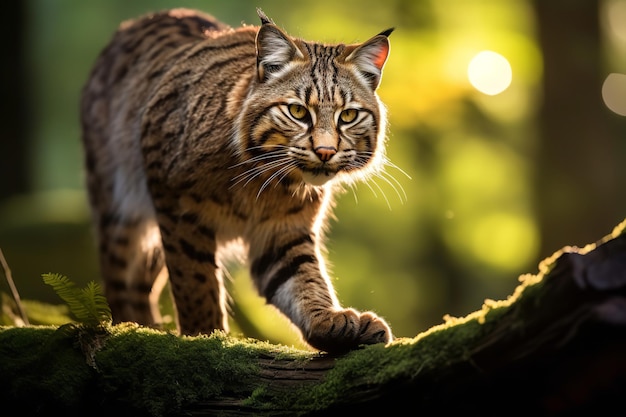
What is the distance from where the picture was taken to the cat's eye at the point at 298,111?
5059 millimetres

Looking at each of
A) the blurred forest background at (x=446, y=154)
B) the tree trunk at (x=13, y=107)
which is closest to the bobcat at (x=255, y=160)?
the blurred forest background at (x=446, y=154)

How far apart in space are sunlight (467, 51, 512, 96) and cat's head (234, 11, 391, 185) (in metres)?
10.6

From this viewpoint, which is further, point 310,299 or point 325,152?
point 310,299

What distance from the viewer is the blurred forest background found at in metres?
10.6

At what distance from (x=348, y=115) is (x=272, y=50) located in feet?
2.08

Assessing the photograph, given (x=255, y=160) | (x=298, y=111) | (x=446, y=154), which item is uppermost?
(x=446, y=154)

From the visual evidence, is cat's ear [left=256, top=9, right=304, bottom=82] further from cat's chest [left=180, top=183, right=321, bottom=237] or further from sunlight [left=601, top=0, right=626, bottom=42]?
sunlight [left=601, top=0, right=626, bottom=42]

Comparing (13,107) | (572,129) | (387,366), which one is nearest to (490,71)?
(572,129)

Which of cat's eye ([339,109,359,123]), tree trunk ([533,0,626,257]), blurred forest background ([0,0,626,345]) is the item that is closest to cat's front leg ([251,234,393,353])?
cat's eye ([339,109,359,123])

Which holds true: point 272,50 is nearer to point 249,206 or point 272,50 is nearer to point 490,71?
point 249,206

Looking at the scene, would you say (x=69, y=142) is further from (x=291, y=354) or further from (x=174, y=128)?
(x=291, y=354)

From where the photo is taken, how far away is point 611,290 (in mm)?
2822

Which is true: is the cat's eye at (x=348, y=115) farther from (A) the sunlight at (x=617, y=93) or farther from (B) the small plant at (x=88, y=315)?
(A) the sunlight at (x=617, y=93)

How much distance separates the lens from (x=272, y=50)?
529cm
